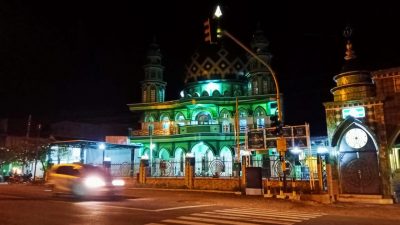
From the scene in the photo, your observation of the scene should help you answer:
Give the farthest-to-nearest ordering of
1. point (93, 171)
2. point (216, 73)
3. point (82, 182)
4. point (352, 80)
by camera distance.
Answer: point (216, 73) → point (352, 80) → point (93, 171) → point (82, 182)

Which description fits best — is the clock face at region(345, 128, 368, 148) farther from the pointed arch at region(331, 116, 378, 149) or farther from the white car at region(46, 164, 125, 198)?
the white car at region(46, 164, 125, 198)

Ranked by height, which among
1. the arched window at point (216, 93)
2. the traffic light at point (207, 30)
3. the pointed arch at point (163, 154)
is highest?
the arched window at point (216, 93)

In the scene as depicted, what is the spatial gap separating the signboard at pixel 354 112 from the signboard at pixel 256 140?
4940mm

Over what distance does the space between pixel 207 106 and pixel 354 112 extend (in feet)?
86.6

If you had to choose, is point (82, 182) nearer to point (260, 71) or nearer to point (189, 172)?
point (189, 172)

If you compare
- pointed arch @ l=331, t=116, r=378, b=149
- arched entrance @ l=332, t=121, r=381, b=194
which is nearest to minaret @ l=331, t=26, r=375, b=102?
pointed arch @ l=331, t=116, r=378, b=149

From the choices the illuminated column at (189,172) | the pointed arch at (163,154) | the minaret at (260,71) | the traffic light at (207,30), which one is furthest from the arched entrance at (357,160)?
the pointed arch at (163,154)

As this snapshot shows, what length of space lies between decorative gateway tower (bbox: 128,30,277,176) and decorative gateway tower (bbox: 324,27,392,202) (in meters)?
19.1

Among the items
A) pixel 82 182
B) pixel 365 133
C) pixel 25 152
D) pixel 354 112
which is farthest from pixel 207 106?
pixel 82 182

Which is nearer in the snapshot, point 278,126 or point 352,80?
point 278,126

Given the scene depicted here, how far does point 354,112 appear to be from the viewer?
21078 mm

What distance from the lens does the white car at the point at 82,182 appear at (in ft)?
58.2

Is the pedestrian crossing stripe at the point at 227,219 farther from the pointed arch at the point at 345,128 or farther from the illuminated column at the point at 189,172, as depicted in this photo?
the illuminated column at the point at 189,172

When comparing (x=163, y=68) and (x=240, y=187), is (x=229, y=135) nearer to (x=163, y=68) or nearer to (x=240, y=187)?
(x=163, y=68)
